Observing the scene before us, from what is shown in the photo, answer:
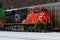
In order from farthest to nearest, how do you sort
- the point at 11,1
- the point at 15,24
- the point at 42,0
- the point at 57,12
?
the point at 11,1 → the point at 42,0 → the point at 15,24 → the point at 57,12

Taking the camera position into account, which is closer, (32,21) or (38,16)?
(38,16)

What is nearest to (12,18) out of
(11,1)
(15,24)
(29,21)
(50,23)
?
(15,24)

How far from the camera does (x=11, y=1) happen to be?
30.3 metres

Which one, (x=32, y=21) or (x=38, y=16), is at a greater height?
(x=38, y=16)

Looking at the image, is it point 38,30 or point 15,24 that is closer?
point 38,30

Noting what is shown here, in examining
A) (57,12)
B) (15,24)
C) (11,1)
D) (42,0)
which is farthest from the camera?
(11,1)

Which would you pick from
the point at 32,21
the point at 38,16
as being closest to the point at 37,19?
the point at 38,16

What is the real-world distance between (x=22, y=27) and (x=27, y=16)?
3.35ft

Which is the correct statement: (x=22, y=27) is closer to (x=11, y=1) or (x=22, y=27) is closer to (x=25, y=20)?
(x=25, y=20)

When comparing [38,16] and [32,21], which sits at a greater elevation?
[38,16]

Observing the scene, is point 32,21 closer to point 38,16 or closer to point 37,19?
point 37,19

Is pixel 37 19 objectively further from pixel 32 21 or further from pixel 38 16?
pixel 32 21

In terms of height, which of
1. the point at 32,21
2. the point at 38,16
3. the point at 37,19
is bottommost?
the point at 32,21

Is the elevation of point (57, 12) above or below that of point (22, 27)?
above
